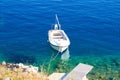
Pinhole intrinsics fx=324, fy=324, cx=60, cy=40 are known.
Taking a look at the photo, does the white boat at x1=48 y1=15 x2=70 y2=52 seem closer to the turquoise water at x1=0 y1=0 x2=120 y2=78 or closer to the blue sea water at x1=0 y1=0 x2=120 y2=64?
the turquoise water at x1=0 y1=0 x2=120 y2=78

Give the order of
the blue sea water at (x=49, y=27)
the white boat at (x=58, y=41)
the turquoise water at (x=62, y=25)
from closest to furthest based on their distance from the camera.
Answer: the white boat at (x=58, y=41)
the turquoise water at (x=62, y=25)
the blue sea water at (x=49, y=27)

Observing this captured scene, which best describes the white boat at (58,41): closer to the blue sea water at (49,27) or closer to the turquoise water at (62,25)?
the turquoise water at (62,25)

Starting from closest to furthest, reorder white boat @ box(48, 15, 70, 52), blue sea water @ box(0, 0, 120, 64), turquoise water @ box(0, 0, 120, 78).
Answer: white boat @ box(48, 15, 70, 52)
turquoise water @ box(0, 0, 120, 78)
blue sea water @ box(0, 0, 120, 64)

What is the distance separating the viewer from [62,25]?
74.3 meters

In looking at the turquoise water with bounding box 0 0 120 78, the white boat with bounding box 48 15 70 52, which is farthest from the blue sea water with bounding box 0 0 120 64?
the white boat with bounding box 48 15 70 52

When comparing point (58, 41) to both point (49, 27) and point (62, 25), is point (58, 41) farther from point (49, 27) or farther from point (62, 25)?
point (62, 25)

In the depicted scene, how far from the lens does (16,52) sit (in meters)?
60.2

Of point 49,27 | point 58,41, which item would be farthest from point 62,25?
point 58,41

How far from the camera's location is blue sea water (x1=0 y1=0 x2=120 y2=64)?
60.8 meters

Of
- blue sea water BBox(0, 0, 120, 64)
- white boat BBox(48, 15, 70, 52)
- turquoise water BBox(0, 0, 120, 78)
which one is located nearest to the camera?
white boat BBox(48, 15, 70, 52)

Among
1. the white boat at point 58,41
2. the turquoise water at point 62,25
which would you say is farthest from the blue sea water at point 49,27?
the white boat at point 58,41

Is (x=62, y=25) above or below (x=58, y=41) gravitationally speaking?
below

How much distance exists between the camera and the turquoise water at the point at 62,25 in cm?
5988

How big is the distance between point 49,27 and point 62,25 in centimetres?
313
